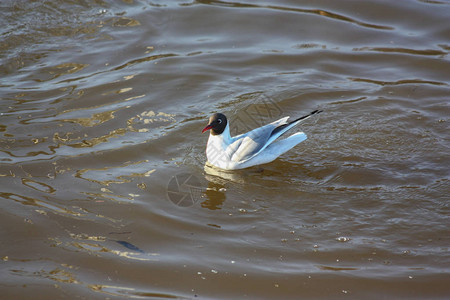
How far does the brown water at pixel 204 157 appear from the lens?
4.71 meters

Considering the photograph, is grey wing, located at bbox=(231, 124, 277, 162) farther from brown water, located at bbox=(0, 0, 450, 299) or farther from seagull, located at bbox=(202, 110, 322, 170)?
brown water, located at bbox=(0, 0, 450, 299)

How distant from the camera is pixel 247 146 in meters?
6.52

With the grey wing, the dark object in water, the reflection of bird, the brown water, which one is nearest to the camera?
the brown water

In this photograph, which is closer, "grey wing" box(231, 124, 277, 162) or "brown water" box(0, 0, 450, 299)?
"brown water" box(0, 0, 450, 299)

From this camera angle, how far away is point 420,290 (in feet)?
14.9

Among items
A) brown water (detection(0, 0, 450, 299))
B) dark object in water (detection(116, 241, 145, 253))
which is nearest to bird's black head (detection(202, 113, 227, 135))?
brown water (detection(0, 0, 450, 299))

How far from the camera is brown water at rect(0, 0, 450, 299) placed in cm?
471

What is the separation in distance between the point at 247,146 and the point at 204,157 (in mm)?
631

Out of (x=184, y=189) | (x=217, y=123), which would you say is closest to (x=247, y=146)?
(x=217, y=123)

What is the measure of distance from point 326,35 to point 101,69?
421cm

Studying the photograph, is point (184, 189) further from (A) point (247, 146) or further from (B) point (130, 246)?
(B) point (130, 246)

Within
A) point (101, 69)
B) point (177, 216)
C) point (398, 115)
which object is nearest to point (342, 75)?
point (398, 115)

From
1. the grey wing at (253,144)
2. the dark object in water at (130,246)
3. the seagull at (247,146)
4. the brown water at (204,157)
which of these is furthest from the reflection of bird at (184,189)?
the dark object in water at (130,246)

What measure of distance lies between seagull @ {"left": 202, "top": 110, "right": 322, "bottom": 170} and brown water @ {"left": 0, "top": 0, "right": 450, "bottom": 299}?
155mm
